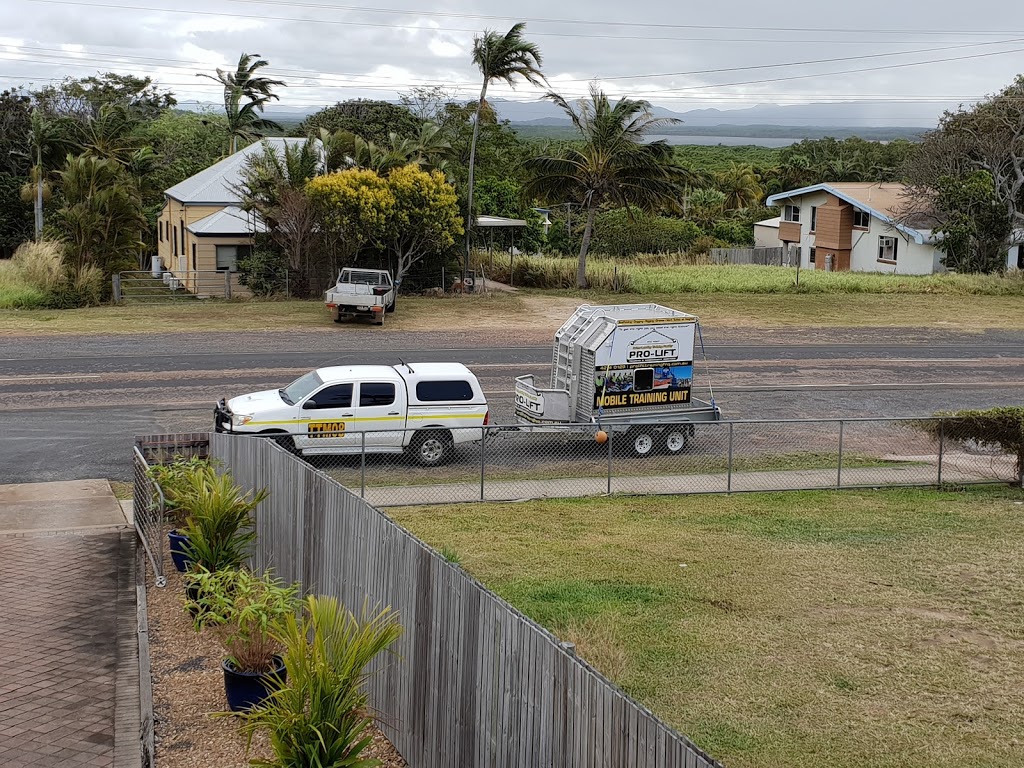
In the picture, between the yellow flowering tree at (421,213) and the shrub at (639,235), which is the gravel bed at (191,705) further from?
the shrub at (639,235)

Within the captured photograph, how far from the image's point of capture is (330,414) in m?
19.6

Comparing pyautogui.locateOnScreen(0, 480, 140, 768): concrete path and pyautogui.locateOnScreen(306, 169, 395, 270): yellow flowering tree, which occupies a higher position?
pyautogui.locateOnScreen(306, 169, 395, 270): yellow flowering tree

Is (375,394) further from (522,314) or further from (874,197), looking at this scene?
(874,197)

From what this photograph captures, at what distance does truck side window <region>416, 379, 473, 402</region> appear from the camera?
20.1 metres

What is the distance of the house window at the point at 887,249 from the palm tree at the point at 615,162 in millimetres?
20704

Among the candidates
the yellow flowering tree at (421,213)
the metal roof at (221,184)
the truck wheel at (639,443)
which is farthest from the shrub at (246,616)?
the metal roof at (221,184)

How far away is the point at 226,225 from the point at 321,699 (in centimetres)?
3942

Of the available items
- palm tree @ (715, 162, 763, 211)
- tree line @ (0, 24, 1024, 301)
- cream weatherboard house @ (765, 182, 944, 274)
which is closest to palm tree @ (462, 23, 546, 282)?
tree line @ (0, 24, 1024, 301)

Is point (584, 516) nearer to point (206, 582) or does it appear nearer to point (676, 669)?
point (676, 669)

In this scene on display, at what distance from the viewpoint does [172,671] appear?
1006 centimetres

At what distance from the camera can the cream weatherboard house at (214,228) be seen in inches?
1720

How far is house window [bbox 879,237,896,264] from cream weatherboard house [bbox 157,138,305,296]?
31.3 metres

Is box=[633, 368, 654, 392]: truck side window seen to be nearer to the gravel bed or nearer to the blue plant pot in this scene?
the blue plant pot

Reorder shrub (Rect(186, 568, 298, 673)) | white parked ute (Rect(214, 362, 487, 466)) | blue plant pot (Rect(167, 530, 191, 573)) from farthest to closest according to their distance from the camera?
white parked ute (Rect(214, 362, 487, 466))
blue plant pot (Rect(167, 530, 191, 573))
shrub (Rect(186, 568, 298, 673))
